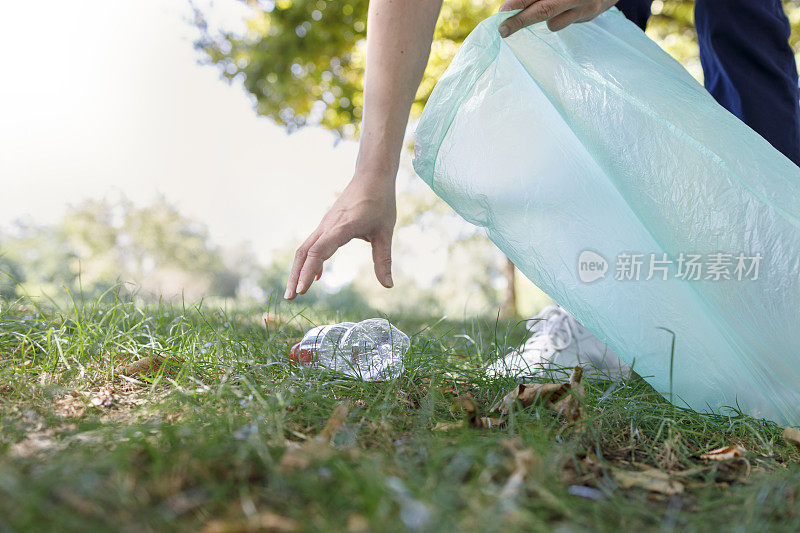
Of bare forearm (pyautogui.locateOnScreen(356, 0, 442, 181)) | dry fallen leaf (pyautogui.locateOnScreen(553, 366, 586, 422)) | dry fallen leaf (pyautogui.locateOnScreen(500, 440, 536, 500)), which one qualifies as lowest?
dry fallen leaf (pyautogui.locateOnScreen(553, 366, 586, 422))

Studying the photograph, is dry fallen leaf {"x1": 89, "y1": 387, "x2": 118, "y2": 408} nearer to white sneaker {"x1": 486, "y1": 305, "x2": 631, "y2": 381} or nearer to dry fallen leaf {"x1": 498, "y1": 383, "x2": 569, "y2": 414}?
dry fallen leaf {"x1": 498, "y1": 383, "x2": 569, "y2": 414}

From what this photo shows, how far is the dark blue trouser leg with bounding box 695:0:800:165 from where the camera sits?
169 centimetres

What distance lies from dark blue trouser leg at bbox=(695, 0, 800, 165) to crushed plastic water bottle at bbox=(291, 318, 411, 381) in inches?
49.7

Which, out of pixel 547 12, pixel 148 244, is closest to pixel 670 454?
pixel 547 12

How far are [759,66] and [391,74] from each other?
120 centimetres

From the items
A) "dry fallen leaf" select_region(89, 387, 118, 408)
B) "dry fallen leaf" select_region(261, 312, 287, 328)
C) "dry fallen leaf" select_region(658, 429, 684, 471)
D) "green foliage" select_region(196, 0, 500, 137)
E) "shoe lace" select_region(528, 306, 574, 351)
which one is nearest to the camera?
"dry fallen leaf" select_region(658, 429, 684, 471)

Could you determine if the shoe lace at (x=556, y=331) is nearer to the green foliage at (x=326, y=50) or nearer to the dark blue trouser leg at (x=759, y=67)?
the dark blue trouser leg at (x=759, y=67)

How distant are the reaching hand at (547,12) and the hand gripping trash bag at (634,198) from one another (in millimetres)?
64

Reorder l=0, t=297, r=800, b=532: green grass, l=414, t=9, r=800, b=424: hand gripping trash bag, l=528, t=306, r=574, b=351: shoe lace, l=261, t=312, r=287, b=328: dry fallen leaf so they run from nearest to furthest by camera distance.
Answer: l=0, t=297, r=800, b=532: green grass < l=414, t=9, r=800, b=424: hand gripping trash bag < l=261, t=312, r=287, b=328: dry fallen leaf < l=528, t=306, r=574, b=351: shoe lace

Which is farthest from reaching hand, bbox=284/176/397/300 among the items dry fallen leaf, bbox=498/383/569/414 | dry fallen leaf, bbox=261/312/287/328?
dry fallen leaf, bbox=498/383/569/414

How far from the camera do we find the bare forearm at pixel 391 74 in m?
1.30

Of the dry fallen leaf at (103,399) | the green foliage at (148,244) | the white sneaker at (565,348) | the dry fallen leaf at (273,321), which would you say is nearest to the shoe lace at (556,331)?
the white sneaker at (565,348)

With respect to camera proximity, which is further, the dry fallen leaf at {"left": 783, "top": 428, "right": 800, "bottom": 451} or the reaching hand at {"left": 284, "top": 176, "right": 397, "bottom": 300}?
the reaching hand at {"left": 284, "top": 176, "right": 397, "bottom": 300}

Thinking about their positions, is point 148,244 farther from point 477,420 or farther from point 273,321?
point 477,420
